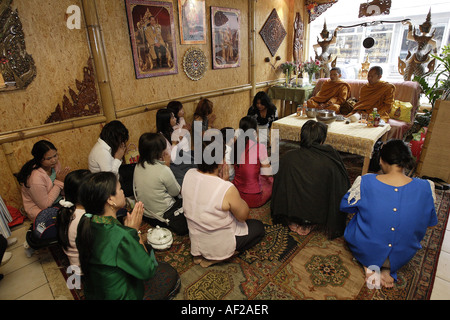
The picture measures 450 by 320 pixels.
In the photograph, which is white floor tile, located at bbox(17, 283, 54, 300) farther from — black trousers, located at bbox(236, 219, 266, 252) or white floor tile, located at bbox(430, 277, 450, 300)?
white floor tile, located at bbox(430, 277, 450, 300)

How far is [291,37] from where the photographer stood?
21.1ft

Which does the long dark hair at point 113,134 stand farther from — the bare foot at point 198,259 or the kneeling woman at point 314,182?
the kneeling woman at point 314,182

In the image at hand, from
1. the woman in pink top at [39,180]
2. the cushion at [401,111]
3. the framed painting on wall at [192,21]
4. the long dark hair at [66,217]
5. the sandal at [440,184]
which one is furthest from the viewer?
the cushion at [401,111]

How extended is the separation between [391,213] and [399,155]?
42 cm

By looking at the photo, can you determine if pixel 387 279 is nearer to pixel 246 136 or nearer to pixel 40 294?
pixel 246 136

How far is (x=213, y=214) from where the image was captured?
1.86m

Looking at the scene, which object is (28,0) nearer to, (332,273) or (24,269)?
(24,269)

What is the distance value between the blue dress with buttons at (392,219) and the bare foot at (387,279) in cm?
3

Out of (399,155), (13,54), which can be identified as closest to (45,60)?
(13,54)

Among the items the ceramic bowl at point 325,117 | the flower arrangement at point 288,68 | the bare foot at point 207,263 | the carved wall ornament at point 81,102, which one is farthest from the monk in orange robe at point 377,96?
the carved wall ornament at point 81,102

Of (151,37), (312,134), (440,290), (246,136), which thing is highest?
→ (151,37)

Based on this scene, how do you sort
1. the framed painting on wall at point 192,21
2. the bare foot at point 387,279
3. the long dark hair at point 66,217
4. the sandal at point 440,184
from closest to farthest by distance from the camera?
the long dark hair at point 66,217, the bare foot at point 387,279, the sandal at point 440,184, the framed painting on wall at point 192,21

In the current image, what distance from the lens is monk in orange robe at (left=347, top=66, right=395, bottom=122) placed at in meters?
4.25

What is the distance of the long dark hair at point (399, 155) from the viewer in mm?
1846
